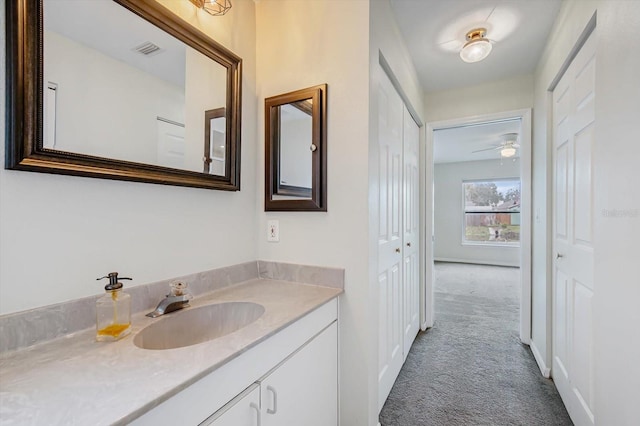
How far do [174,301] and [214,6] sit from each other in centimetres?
132

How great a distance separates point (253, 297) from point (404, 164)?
5.27 ft

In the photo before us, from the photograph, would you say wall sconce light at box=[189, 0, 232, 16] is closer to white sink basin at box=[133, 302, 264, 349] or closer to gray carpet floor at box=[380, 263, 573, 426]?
white sink basin at box=[133, 302, 264, 349]

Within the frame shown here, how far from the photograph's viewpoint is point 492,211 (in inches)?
263

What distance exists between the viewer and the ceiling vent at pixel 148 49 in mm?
1098

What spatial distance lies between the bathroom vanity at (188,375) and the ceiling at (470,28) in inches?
74.2

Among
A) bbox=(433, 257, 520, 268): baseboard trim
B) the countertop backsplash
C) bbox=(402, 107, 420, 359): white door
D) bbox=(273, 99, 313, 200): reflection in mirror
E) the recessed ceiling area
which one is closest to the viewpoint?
the countertop backsplash

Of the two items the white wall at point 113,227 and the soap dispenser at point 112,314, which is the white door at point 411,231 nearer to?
the white wall at point 113,227

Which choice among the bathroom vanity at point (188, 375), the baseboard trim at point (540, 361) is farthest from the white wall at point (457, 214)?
the bathroom vanity at point (188, 375)

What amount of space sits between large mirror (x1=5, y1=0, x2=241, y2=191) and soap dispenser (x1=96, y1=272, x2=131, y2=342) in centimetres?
38

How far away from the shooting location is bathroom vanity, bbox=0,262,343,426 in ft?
1.89

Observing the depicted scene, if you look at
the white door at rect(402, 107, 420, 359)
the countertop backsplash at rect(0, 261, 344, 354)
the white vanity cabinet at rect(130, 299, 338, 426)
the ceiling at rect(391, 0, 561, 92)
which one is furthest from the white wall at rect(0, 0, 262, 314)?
→ the white door at rect(402, 107, 420, 359)

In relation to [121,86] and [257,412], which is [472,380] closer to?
[257,412]

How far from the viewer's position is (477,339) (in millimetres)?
2707

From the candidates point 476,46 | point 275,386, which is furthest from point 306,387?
point 476,46
